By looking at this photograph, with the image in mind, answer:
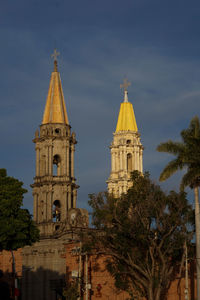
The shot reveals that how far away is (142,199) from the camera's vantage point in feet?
153

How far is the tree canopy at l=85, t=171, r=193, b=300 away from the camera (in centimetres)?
4538

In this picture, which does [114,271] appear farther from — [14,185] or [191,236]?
[14,185]

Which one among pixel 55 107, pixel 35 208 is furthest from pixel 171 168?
pixel 55 107

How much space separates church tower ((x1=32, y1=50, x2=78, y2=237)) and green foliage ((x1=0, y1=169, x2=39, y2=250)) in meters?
30.0

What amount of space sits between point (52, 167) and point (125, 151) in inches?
974

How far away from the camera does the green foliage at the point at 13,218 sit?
161 feet

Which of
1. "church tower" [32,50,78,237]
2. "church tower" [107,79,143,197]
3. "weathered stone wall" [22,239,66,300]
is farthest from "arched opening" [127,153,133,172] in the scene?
"weathered stone wall" [22,239,66,300]

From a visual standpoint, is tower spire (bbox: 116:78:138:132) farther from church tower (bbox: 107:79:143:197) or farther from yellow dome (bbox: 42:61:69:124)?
yellow dome (bbox: 42:61:69:124)

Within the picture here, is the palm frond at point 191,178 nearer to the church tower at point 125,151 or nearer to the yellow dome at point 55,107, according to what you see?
the yellow dome at point 55,107

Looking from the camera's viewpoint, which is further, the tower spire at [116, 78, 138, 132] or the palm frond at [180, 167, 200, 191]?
the tower spire at [116, 78, 138, 132]

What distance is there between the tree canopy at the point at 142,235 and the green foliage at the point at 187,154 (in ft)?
11.8

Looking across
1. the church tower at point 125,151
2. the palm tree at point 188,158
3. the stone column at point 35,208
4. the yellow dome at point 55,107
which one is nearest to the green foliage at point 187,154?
the palm tree at point 188,158

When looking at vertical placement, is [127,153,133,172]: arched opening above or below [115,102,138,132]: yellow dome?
below

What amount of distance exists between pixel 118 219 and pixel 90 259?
5005mm
